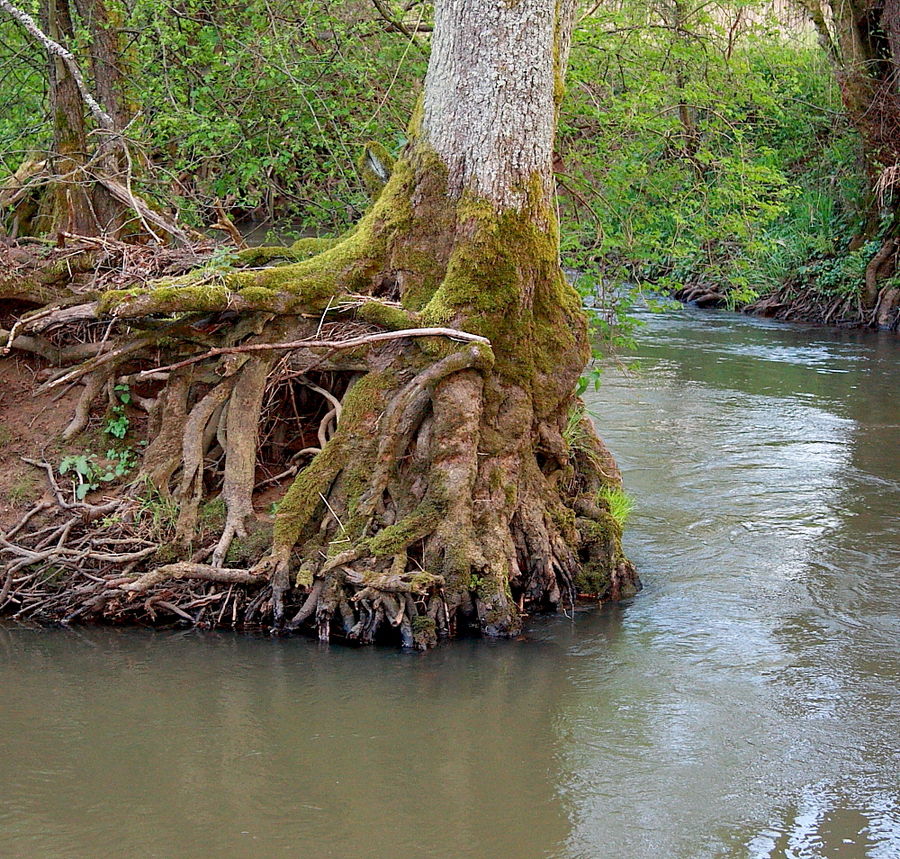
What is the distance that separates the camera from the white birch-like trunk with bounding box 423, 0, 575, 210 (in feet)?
25.3

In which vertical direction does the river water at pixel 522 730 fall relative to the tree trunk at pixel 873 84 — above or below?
below

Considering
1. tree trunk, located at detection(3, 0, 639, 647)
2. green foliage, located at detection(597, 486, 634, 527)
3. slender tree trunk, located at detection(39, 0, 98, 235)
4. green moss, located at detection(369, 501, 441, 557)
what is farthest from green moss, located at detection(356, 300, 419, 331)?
slender tree trunk, located at detection(39, 0, 98, 235)

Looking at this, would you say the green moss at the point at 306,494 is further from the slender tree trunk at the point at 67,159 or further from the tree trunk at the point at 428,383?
the slender tree trunk at the point at 67,159

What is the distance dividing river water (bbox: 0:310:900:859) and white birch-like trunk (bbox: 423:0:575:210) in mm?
3006

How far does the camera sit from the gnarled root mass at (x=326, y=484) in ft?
24.0

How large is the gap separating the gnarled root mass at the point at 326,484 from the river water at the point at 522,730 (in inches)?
11.3

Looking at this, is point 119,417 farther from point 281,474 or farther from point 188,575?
point 188,575

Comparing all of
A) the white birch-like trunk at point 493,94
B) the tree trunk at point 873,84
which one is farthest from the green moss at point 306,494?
the tree trunk at point 873,84

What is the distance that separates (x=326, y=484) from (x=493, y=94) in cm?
278

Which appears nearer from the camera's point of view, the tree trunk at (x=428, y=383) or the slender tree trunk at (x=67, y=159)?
the tree trunk at (x=428, y=383)

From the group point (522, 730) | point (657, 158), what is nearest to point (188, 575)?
point (522, 730)

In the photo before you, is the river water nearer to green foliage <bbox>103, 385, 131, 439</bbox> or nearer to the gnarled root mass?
the gnarled root mass

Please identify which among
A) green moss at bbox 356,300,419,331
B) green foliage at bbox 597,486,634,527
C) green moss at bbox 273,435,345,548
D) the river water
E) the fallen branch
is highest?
green moss at bbox 356,300,419,331

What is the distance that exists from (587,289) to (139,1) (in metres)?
4.52
